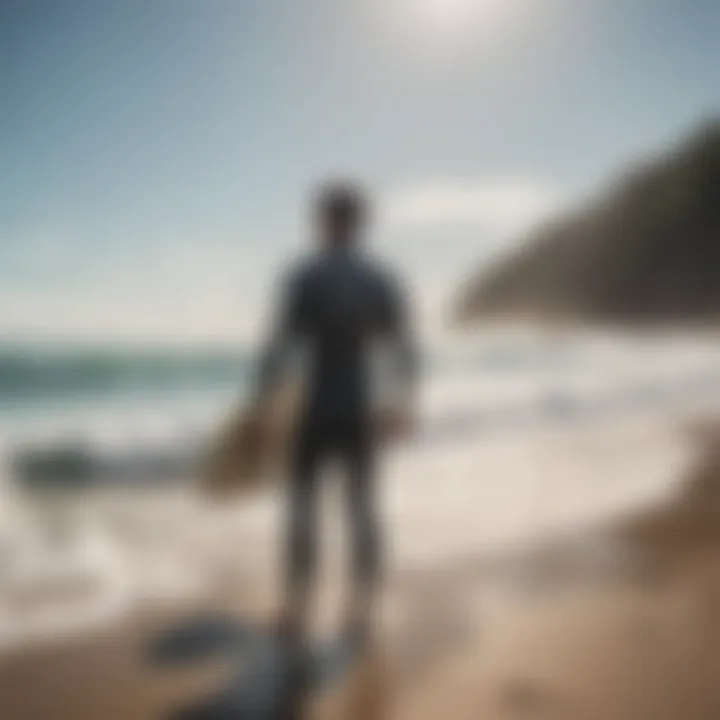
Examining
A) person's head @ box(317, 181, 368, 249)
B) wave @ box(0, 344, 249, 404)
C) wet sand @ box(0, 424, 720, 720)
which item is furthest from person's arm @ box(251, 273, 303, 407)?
wave @ box(0, 344, 249, 404)

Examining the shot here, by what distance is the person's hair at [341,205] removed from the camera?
2.62m

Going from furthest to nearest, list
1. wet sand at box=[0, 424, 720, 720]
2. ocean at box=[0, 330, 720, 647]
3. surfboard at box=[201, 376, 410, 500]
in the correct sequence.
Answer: ocean at box=[0, 330, 720, 647] < surfboard at box=[201, 376, 410, 500] < wet sand at box=[0, 424, 720, 720]

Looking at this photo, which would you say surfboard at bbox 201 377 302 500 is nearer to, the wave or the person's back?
the person's back

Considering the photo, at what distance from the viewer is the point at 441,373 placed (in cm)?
869

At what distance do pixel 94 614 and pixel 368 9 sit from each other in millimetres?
2808

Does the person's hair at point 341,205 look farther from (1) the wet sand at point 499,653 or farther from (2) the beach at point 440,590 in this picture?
(1) the wet sand at point 499,653

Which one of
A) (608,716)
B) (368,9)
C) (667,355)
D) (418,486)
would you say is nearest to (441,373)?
(667,355)

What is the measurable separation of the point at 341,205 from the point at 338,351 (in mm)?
506

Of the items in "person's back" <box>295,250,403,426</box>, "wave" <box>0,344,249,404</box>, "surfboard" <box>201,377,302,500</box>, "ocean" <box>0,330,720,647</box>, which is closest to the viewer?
"person's back" <box>295,250,403,426</box>

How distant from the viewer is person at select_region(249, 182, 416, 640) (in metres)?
2.58

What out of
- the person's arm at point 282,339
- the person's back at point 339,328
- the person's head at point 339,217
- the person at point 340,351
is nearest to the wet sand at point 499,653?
the person at point 340,351

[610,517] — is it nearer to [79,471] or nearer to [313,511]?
[313,511]

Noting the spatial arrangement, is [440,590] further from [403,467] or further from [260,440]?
[403,467]

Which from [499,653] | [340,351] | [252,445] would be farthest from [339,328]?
[499,653]
